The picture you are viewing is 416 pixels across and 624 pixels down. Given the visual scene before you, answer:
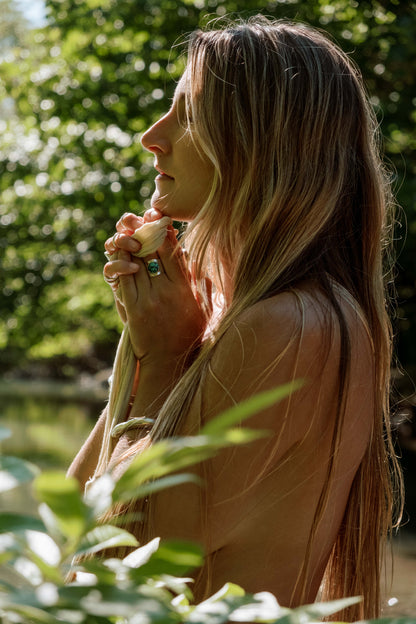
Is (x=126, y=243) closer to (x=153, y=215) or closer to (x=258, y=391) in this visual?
(x=153, y=215)

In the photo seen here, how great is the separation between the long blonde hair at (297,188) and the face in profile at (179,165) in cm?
3

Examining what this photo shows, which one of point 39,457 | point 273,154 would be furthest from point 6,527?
point 39,457

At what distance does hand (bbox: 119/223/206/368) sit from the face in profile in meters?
0.14

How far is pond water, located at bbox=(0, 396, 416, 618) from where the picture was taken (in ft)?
22.8

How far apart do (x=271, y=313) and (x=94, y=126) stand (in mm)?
10042

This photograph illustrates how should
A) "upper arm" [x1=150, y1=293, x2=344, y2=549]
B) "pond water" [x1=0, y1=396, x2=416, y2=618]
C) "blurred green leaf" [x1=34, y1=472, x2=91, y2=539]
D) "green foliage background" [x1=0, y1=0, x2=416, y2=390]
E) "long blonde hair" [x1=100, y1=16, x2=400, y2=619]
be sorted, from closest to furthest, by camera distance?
1. "blurred green leaf" [x1=34, y1=472, x2=91, y2=539]
2. "upper arm" [x1=150, y1=293, x2=344, y2=549]
3. "long blonde hair" [x1=100, y1=16, x2=400, y2=619]
4. "pond water" [x1=0, y1=396, x2=416, y2=618]
5. "green foliage background" [x1=0, y1=0, x2=416, y2=390]

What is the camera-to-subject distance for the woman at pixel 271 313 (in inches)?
61.2

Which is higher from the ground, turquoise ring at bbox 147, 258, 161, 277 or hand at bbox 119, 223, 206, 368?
turquoise ring at bbox 147, 258, 161, 277

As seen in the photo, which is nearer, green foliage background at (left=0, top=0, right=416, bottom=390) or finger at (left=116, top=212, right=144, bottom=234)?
finger at (left=116, top=212, right=144, bottom=234)

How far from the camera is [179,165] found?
1878 millimetres

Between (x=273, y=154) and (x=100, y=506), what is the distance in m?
1.35

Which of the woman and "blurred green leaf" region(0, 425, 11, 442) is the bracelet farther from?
"blurred green leaf" region(0, 425, 11, 442)

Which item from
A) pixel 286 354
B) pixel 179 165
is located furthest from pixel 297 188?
pixel 286 354

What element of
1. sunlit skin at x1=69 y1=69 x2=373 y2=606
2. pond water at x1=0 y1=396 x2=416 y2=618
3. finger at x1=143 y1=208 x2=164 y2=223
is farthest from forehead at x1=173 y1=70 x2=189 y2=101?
pond water at x1=0 y1=396 x2=416 y2=618
